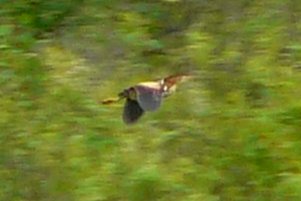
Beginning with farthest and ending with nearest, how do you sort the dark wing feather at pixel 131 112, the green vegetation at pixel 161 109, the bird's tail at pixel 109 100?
the bird's tail at pixel 109 100 → the dark wing feather at pixel 131 112 → the green vegetation at pixel 161 109

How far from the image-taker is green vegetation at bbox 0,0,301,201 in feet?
15.6

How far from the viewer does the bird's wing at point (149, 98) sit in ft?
16.6

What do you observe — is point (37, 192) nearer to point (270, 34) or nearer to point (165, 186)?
point (165, 186)

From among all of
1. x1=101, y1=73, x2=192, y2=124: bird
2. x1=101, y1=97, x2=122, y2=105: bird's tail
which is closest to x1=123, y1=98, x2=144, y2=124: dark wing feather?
x1=101, y1=73, x2=192, y2=124: bird

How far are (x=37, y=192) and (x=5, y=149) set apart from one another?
26 centimetres

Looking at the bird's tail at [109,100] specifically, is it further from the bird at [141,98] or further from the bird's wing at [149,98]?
the bird's wing at [149,98]

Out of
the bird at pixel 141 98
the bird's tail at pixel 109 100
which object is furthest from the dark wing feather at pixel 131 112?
the bird's tail at pixel 109 100

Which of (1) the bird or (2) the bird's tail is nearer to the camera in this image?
(1) the bird

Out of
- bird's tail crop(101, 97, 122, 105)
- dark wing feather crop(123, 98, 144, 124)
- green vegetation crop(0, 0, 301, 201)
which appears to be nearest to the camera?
green vegetation crop(0, 0, 301, 201)

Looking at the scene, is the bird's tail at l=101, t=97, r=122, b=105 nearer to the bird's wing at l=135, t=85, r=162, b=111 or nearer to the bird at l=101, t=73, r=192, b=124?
the bird at l=101, t=73, r=192, b=124

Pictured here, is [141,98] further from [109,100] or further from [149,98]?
[109,100]

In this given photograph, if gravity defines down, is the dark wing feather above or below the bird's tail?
below

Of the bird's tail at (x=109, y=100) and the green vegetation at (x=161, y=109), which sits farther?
the bird's tail at (x=109, y=100)

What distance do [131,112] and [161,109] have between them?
6.3 inches
